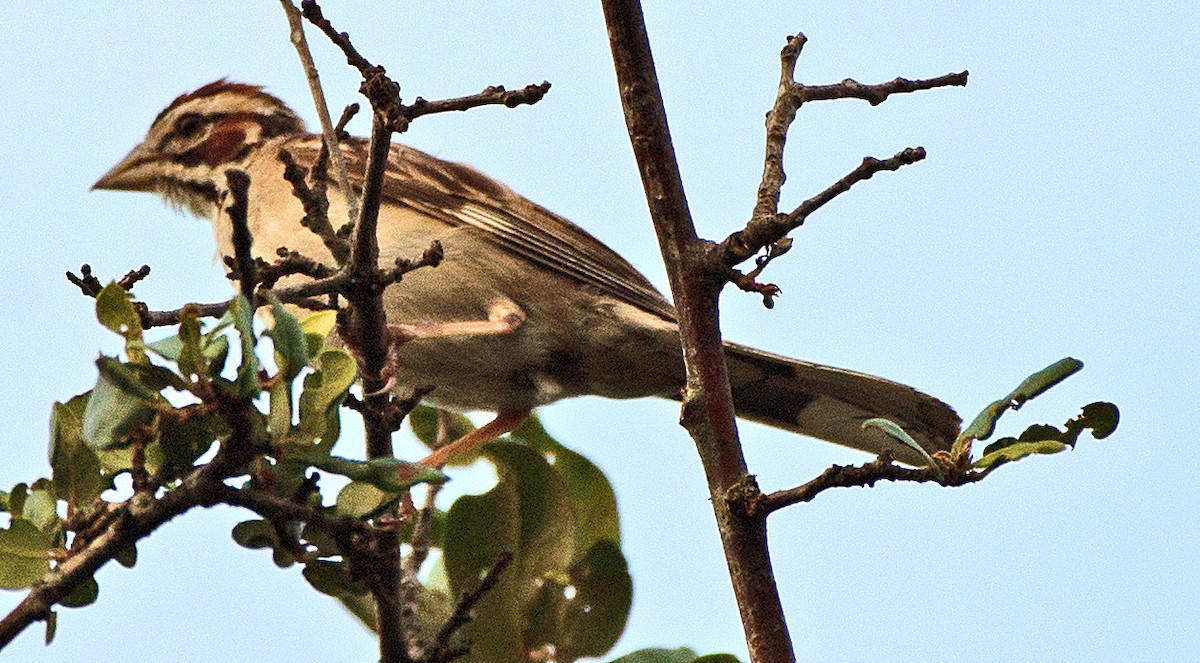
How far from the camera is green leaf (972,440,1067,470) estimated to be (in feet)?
9.68

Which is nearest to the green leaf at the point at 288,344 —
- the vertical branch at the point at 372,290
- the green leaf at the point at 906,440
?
the vertical branch at the point at 372,290

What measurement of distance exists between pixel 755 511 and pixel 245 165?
420 cm

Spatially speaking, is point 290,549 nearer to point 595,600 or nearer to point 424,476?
point 424,476

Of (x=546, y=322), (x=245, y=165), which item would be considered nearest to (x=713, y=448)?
(x=546, y=322)

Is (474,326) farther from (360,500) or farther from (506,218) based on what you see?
(360,500)

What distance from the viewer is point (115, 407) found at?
2457mm

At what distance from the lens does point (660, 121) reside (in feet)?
10.5

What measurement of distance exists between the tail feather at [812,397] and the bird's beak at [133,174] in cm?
295

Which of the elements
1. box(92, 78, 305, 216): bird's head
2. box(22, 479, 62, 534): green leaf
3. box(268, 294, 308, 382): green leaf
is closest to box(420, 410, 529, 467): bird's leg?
box(92, 78, 305, 216): bird's head

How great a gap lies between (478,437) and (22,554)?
313 centimetres

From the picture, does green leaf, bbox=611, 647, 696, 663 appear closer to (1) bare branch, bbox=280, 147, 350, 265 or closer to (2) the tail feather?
(1) bare branch, bbox=280, 147, 350, 265

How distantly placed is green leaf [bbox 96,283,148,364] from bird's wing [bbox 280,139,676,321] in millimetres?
3373

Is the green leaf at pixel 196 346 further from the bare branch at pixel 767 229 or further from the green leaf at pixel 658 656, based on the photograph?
the green leaf at pixel 658 656

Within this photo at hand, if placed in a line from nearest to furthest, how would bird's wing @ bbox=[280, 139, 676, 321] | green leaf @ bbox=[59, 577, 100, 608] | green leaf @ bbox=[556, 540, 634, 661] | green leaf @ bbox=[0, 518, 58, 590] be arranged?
1. green leaf @ bbox=[0, 518, 58, 590]
2. green leaf @ bbox=[59, 577, 100, 608]
3. green leaf @ bbox=[556, 540, 634, 661]
4. bird's wing @ bbox=[280, 139, 676, 321]
